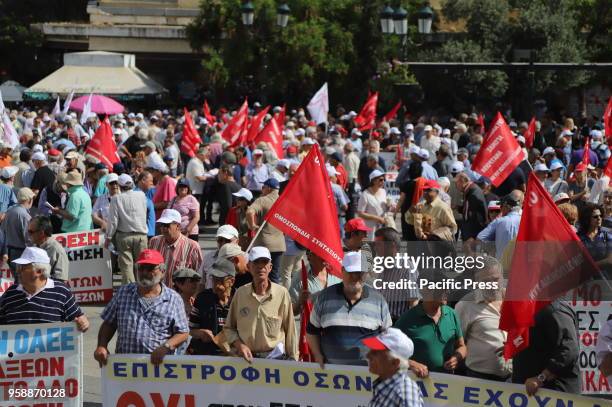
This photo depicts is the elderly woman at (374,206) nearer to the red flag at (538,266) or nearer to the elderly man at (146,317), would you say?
the elderly man at (146,317)

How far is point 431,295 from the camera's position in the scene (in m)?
8.64

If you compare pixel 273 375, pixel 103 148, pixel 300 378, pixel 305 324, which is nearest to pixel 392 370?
pixel 300 378

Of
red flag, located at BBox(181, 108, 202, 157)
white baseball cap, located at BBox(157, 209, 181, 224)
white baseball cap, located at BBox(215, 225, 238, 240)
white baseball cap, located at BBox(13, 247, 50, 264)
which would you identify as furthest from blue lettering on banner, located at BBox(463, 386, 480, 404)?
red flag, located at BBox(181, 108, 202, 157)

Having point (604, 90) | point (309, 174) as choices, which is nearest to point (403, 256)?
point (309, 174)

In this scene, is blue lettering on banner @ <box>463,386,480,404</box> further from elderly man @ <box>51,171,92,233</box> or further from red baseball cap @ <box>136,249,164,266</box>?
elderly man @ <box>51,171,92,233</box>

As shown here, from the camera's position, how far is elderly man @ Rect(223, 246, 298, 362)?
350 inches

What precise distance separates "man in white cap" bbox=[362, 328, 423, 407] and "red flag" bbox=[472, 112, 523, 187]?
923cm

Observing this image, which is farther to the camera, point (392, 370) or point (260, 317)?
point (260, 317)

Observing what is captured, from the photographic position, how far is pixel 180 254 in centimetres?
1176

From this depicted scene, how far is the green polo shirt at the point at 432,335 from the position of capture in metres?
8.52

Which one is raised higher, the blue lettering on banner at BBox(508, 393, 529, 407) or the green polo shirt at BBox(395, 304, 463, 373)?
the green polo shirt at BBox(395, 304, 463, 373)

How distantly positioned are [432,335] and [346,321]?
0.57m

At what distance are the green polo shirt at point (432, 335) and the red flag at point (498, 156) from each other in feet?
23.8

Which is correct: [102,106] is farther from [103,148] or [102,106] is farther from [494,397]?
[494,397]
